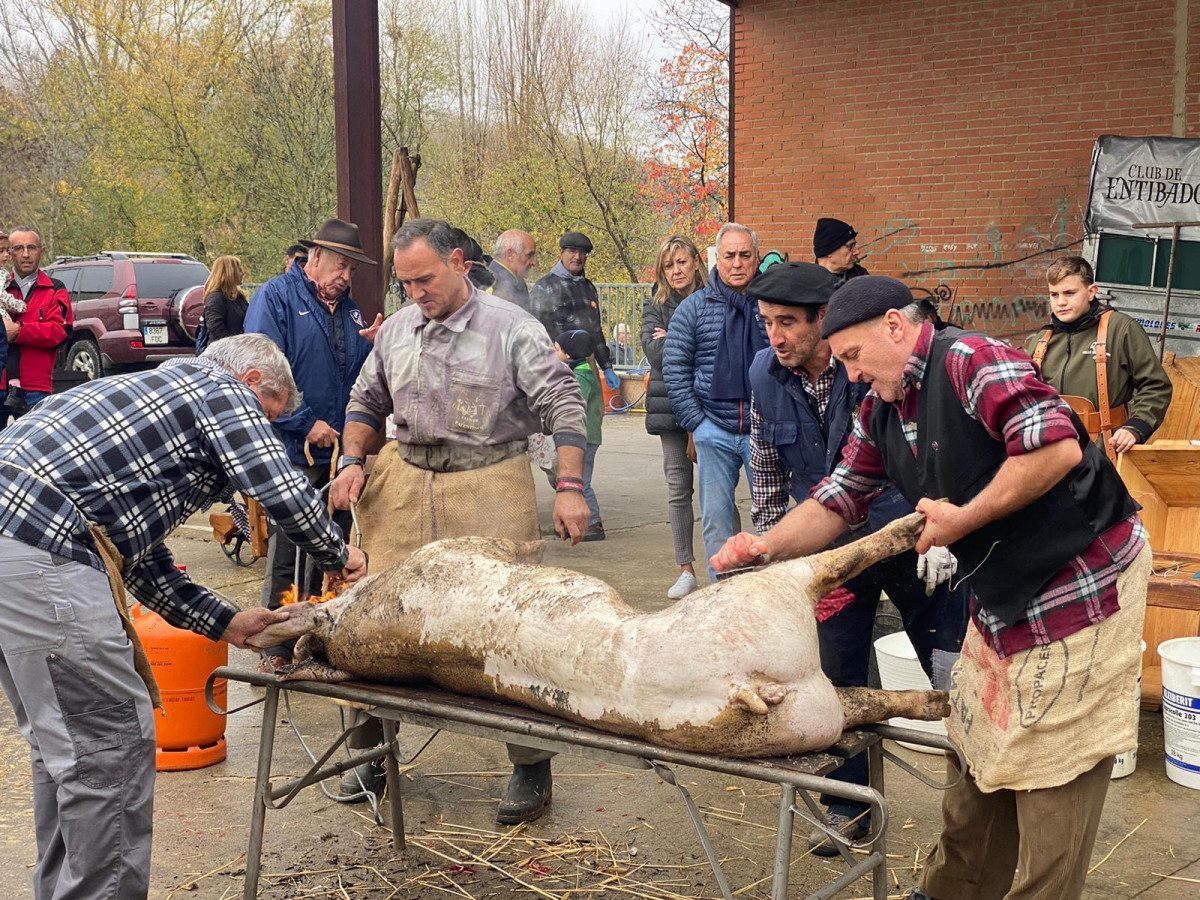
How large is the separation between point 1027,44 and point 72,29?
26.3 m

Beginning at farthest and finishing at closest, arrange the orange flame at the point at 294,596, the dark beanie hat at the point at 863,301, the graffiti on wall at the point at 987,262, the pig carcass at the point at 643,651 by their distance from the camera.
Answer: the graffiti on wall at the point at 987,262 < the orange flame at the point at 294,596 < the dark beanie hat at the point at 863,301 < the pig carcass at the point at 643,651

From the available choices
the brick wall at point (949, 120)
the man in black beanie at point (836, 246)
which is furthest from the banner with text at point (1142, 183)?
the man in black beanie at point (836, 246)

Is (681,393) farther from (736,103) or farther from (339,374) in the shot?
(736,103)

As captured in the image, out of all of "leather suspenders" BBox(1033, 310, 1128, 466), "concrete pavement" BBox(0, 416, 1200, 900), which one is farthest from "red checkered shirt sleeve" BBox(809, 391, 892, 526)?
"leather suspenders" BBox(1033, 310, 1128, 466)

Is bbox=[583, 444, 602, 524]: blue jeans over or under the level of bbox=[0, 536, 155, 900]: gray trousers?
under

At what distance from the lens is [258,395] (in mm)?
3205

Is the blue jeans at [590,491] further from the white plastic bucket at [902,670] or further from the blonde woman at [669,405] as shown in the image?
the white plastic bucket at [902,670]

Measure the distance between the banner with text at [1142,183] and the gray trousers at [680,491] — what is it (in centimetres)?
493

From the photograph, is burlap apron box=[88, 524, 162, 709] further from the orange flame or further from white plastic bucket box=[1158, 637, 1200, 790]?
white plastic bucket box=[1158, 637, 1200, 790]

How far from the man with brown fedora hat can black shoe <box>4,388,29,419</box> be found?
3361mm

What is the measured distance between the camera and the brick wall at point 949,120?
9945 millimetres

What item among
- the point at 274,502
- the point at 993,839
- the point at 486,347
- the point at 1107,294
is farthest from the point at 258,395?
the point at 1107,294

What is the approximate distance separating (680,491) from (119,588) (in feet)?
14.3

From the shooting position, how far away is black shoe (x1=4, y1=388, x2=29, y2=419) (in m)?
8.23
